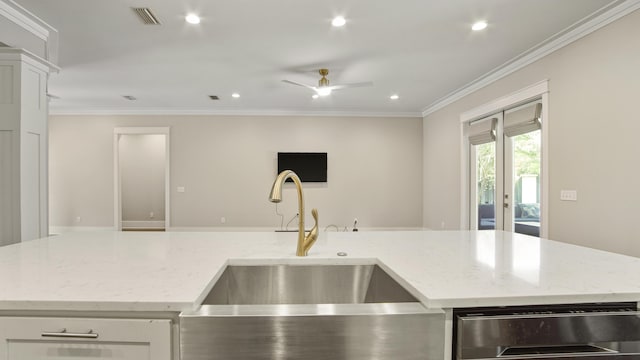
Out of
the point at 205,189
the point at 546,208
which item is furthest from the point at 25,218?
the point at 546,208

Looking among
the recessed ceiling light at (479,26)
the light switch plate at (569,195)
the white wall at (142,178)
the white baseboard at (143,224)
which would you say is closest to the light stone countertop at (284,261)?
the light switch plate at (569,195)

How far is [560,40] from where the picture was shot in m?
3.33

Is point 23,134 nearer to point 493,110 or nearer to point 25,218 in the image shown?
point 25,218

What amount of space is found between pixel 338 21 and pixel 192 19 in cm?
135

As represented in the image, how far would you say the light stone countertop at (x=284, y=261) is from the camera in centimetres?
81

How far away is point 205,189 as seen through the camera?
6.75 meters

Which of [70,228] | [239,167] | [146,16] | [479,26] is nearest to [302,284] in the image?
[146,16]

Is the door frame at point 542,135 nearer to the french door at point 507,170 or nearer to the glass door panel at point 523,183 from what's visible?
the french door at point 507,170

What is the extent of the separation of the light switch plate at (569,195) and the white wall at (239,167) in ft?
12.4

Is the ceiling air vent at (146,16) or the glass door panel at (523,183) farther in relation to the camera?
the glass door panel at (523,183)

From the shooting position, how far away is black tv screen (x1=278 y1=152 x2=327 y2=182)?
678cm

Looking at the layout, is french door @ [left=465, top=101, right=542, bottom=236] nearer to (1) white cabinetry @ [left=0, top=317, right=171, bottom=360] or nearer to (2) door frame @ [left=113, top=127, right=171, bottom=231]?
(1) white cabinetry @ [left=0, top=317, right=171, bottom=360]

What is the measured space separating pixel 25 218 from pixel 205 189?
3958 millimetres

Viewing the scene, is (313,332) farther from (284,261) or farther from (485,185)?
(485,185)
